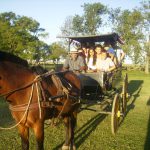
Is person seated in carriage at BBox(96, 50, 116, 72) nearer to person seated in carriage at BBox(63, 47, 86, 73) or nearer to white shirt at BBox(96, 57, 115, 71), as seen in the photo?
white shirt at BBox(96, 57, 115, 71)

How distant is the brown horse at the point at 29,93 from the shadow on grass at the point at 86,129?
1809mm

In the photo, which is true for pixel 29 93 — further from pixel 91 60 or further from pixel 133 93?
pixel 133 93

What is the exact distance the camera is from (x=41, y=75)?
5070 mm

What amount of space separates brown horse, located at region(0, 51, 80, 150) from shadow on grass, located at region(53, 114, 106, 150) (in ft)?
5.93

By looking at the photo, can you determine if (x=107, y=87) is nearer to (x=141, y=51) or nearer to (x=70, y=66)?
(x=70, y=66)

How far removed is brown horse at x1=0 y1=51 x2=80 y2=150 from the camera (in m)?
4.59

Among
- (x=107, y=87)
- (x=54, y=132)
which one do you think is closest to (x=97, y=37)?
(x=107, y=87)

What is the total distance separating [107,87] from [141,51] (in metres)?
41.7

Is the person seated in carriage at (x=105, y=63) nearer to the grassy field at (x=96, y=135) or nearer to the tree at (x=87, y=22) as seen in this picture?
the grassy field at (x=96, y=135)

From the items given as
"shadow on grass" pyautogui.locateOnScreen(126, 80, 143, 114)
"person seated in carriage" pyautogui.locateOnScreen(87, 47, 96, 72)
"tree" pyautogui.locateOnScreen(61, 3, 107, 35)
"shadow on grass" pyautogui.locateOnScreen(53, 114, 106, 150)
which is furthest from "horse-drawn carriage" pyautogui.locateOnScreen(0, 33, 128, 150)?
"tree" pyautogui.locateOnScreen(61, 3, 107, 35)

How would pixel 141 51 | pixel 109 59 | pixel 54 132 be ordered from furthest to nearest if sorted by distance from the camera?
pixel 141 51, pixel 109 59, pixel 54 132

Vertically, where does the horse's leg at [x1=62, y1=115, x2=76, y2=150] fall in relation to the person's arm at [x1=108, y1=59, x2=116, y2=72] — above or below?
below

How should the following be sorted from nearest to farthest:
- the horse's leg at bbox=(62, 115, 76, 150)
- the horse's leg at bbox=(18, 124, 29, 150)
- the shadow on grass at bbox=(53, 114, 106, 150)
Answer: the horse's leg at bbox=(18, 124, 29, 150) → the horse's leg at bbox=(62, 115, 76, 150) → the shadow on grass at bbox=(53, 114, 106, 150)

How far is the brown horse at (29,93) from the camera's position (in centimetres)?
459
